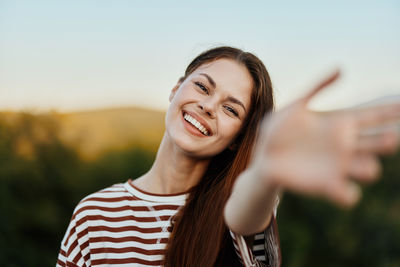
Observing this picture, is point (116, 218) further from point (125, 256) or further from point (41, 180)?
point (41, 180)

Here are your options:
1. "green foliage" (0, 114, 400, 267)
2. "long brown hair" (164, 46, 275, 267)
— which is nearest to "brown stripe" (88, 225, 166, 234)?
"long brown hair" (164, 46, 275, 267)

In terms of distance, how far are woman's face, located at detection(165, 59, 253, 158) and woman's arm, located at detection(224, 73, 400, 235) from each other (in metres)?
0.84

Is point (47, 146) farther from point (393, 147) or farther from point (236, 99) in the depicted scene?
point (393, 147)

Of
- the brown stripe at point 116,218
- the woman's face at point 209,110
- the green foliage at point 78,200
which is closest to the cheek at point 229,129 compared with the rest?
the woman's face at point 209,110

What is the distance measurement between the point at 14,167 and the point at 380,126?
26.9 feet

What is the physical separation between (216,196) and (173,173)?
251mm

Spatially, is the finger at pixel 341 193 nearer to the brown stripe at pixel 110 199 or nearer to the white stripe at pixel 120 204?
the white stripe at pixel 120 204

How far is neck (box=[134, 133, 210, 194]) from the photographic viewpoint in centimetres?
197

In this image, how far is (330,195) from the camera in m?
0.83

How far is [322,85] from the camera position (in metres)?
0.92

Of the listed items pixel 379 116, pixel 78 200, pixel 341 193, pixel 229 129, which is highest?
pixel 379 116

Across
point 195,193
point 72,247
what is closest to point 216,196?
point 195,193

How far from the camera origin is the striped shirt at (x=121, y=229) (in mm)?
1822

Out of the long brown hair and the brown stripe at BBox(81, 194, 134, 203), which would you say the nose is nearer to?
the long brown hair
